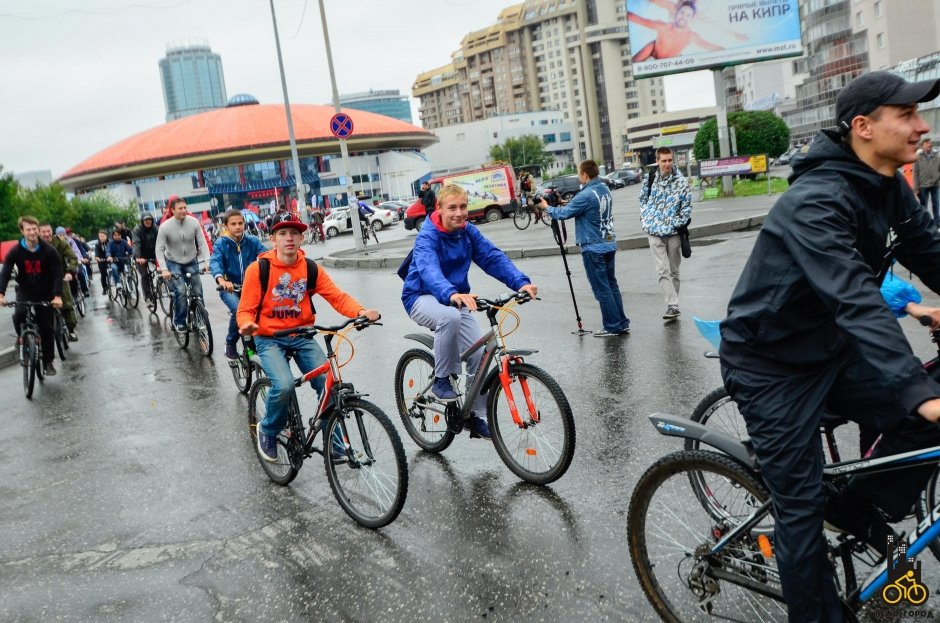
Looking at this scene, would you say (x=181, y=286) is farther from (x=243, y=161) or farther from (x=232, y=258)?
(x=243, y=161)

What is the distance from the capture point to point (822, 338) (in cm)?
258

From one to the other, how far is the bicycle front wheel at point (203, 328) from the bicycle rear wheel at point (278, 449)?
15.7 feet

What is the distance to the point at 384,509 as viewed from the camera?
454 cm

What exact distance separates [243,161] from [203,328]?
328ft

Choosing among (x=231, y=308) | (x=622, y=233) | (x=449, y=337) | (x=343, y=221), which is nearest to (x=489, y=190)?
(x=343, y=221)

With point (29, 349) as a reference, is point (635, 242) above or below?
below

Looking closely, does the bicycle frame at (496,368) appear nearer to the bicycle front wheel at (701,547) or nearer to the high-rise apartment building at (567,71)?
the bicycle front wheel at (701,547)

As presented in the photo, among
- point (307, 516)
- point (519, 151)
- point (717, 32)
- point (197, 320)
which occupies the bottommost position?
point (307, 516)

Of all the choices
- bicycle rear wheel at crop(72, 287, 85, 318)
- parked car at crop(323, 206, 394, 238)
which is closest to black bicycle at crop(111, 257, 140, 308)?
bicycle rear wheel at crop(72, 287, 85, 318)

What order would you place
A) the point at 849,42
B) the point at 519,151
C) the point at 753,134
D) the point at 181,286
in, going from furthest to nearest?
the point at 519,151
the point at 849,42
the point at 753,134
the point at 181,286

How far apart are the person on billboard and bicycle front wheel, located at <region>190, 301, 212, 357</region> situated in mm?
23980

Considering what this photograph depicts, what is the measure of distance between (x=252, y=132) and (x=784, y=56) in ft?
282

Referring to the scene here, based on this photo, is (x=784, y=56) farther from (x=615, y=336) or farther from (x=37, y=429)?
(x=37, y=429)

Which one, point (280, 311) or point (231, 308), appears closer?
point (280, 311)
